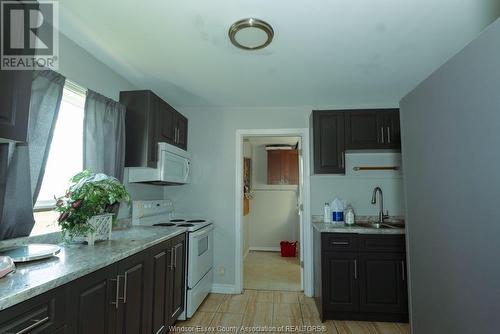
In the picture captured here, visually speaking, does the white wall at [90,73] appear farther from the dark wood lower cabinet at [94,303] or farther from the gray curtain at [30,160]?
the dark wood lower cabinet at [94,303]

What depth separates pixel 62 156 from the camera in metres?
2.07

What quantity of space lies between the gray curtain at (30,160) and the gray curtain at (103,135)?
374mm

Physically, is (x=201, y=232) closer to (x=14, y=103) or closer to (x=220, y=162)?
(x=220, y=162)

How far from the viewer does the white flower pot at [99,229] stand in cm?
180

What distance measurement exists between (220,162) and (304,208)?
4.05 ft

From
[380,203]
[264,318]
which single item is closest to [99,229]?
[264,318]

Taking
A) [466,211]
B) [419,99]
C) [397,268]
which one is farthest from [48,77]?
[397,268]

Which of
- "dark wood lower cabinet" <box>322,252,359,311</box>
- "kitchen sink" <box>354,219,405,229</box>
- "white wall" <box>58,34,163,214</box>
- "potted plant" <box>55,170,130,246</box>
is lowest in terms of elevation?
"dark wood lower cabinet" <box>322,252,359,311</box>

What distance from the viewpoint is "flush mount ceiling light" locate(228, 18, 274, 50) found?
176 cm

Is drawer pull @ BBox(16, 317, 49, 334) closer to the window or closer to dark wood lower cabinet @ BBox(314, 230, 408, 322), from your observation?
the window

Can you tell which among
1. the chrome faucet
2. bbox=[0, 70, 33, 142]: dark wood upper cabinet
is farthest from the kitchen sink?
bbox=[0, 70, 33, 142]: dark wood upper cabinet

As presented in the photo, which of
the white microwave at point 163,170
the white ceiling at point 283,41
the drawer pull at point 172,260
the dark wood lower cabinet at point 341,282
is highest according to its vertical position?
the white ceiling at point 283,41

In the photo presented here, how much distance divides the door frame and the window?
71.3 inches

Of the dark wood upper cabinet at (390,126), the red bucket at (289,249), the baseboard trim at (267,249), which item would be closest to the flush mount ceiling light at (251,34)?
the dark wood upper cabinet at (390,126)
